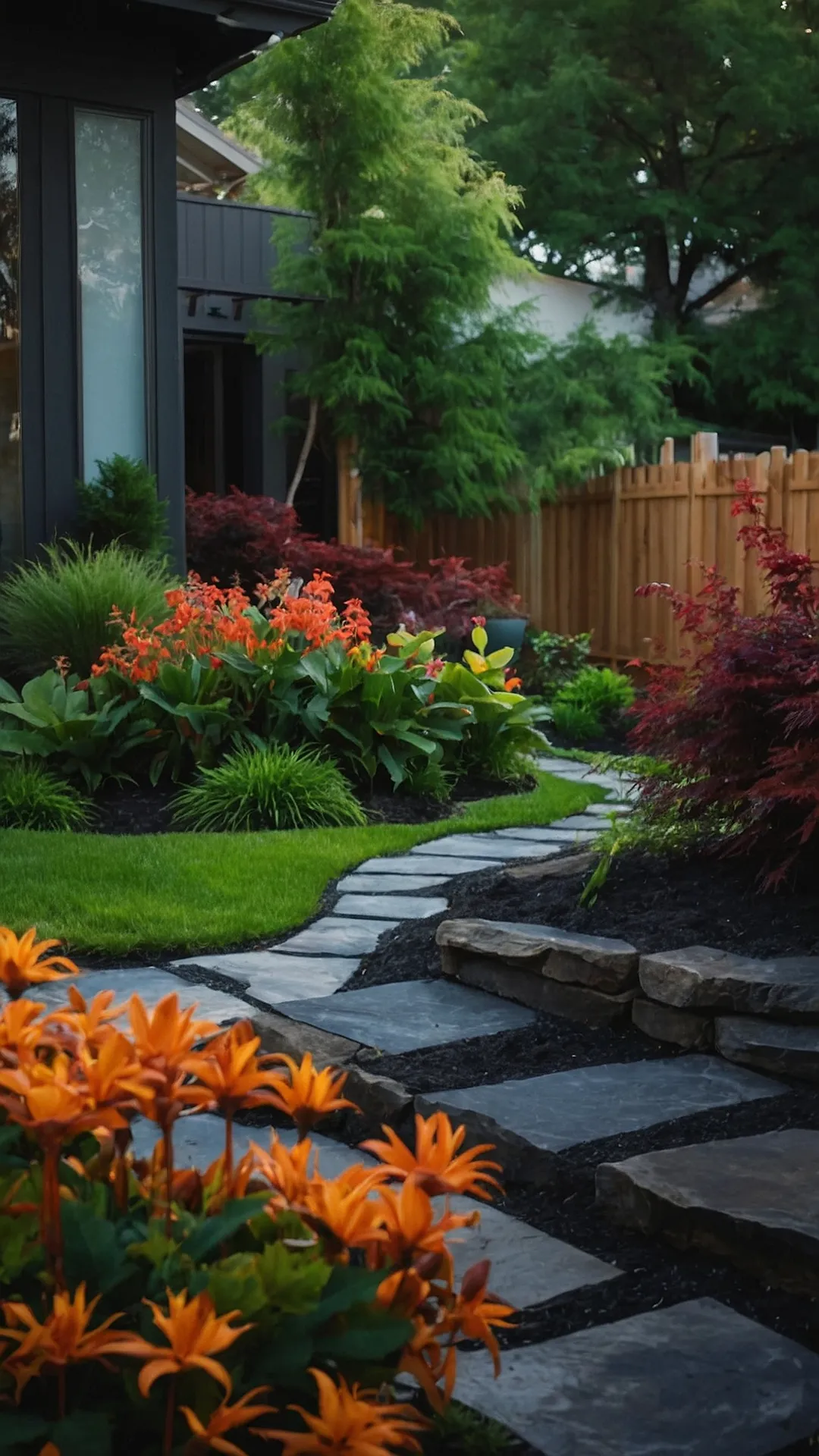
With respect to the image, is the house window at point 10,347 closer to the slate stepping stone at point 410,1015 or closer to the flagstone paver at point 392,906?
the flagstone paver at point 392,906

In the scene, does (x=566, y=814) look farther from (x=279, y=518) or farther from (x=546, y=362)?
(x=546, y=362)

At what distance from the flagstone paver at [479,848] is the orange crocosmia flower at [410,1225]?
3864 millimetres

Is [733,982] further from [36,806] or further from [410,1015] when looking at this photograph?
[36,806]

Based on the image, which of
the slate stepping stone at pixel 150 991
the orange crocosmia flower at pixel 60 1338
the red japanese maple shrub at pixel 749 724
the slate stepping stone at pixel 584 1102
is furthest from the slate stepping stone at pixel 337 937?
the orange crocosmia flower at pixel 60 1338

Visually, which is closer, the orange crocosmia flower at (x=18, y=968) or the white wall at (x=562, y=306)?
the orange crocosmia flower at (x=18, y=968)

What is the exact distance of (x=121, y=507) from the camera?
316 inches

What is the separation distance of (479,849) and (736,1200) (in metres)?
3.25

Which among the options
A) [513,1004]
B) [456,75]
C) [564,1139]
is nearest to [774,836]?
[513,1004]

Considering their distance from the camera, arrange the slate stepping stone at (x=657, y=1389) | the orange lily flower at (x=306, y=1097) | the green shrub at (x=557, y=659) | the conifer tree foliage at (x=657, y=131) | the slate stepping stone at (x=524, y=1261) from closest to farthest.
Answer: the orange lily flower at (x=306, y=1097) < the slate stepping stone at (x=657, y=1389) < the slate stepping stone at (x=524, y=1261) < the green shrub at (x=557, y=659) < the conifer tree foliage at (x=657, y=131)

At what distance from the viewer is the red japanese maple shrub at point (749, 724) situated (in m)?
3.45

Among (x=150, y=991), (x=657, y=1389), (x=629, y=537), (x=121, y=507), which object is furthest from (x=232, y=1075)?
(x=629, y=537)

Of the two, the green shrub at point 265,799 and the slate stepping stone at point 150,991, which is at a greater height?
the green shrub at point 265,799

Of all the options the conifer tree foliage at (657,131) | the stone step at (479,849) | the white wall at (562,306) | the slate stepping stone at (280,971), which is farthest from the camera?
the conifer tree foliage at (657,131)

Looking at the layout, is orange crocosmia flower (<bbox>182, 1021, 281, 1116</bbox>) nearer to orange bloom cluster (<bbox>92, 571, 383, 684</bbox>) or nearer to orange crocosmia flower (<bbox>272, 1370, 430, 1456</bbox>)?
orange crocosmia flower (<bbox>272, 1370, 430, 1456</bbox>)
